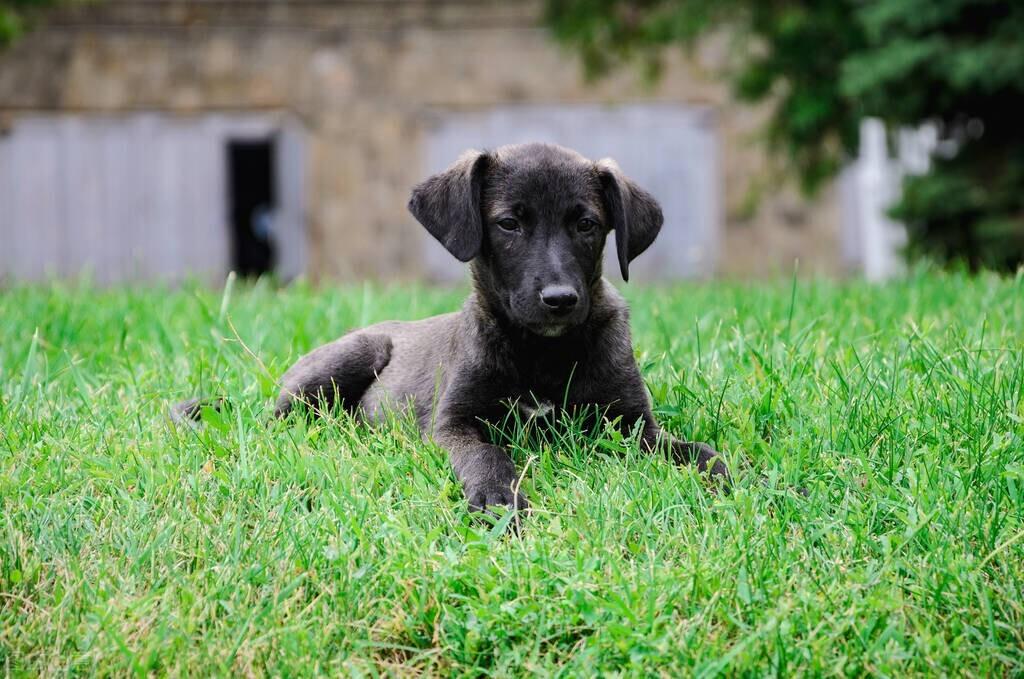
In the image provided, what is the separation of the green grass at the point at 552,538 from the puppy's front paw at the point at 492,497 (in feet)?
0.18

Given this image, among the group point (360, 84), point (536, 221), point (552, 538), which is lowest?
point (552, 538)

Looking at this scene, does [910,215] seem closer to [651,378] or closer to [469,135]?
[651,378]

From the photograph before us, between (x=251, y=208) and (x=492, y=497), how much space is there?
55.7ft

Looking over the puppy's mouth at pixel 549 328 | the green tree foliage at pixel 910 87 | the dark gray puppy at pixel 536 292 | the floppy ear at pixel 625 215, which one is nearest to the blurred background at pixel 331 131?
the green tree foliage at pixel 910 87

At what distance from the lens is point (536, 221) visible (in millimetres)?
4070

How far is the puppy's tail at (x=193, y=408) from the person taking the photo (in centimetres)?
428

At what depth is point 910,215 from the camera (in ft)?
31.0

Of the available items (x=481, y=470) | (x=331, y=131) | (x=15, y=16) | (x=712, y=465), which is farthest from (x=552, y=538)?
(x=331, y=131)

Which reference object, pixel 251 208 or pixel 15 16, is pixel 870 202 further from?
pixel 15 16

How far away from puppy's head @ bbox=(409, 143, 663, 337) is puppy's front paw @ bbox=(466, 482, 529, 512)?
692mm

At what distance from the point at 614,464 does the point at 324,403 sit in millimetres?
1240

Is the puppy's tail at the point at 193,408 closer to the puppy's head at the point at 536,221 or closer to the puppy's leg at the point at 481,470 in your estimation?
the puppy's leg at the point at 481,470

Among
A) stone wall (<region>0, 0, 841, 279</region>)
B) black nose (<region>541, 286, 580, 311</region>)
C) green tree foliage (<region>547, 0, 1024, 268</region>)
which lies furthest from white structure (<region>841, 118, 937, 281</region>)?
black nose (<region>541, 286, 580, 311</region>)

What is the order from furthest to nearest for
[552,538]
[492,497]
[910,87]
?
[910,87]
[492,497]
[552,538]
